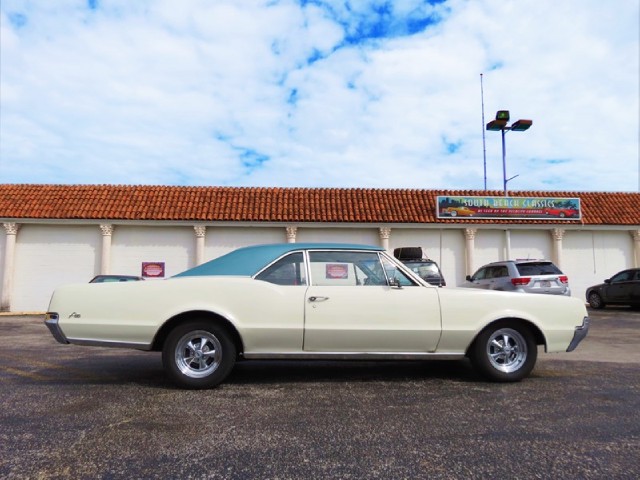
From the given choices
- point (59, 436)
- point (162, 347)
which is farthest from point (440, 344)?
point (59, 436)

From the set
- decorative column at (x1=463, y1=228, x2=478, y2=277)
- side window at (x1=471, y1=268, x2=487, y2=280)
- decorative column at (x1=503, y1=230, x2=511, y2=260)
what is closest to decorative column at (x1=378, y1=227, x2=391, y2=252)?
decorative column at (x1=463, y1=228, x2=478, y2=277)

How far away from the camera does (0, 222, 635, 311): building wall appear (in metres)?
15.4

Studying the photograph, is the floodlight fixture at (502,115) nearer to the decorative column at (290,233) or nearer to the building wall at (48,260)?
the decorative column at (290,233)

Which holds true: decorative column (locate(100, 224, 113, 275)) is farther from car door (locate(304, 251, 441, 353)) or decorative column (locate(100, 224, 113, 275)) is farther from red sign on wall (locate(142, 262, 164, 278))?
car door (locate(304, 251, 441, 353))

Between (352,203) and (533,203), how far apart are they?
268 inches

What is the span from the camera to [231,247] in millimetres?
16047

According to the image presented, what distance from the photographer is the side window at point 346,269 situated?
4.88 meters

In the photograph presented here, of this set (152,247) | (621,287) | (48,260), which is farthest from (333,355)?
(621,287)

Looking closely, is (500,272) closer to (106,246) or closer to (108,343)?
(108,343)

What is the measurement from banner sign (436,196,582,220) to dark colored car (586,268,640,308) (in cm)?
257

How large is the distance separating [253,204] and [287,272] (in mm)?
12217

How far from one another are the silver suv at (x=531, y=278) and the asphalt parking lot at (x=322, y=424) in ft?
15.4

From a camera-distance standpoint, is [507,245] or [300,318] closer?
[300,318]

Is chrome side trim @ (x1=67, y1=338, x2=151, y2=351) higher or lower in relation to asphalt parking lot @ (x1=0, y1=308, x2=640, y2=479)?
higher
